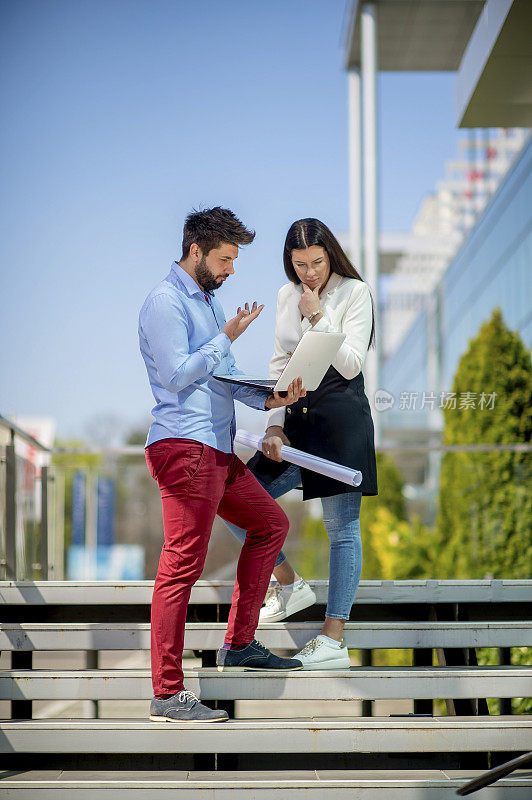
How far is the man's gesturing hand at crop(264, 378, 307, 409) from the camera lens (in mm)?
3086

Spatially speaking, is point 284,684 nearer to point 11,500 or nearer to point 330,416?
point 330,416

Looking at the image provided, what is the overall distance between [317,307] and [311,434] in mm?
465

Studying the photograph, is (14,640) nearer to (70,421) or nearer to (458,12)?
(458,12)

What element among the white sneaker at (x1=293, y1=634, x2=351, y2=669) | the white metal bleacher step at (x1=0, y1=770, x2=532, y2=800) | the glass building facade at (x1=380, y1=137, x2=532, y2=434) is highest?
the glass building facade at (x1=380, y1=137, x2=532, y2=434)

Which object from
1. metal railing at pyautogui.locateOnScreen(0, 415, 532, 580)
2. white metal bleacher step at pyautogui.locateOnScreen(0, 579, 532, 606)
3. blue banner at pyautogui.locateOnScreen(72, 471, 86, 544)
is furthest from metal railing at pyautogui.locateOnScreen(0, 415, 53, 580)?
blue banner at pyautogui.locateOnScreen(72, 471, 86, 544)

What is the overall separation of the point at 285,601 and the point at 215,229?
1.48 metres

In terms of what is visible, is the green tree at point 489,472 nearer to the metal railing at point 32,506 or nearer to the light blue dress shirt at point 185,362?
the metal railing at point 32,506

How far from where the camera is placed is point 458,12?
43.8 feet

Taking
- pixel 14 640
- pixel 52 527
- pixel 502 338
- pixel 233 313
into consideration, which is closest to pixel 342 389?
pixel 233 313

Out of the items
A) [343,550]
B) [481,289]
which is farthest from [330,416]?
[481,289]

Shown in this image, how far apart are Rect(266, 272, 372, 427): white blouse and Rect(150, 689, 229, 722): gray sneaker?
1045 mm

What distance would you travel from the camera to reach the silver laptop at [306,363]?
2971 mm

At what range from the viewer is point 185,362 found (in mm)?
2898

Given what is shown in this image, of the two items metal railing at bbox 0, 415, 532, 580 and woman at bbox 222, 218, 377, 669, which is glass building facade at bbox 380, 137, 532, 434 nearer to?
metal railing at bbox 0, 415, 532, 580
